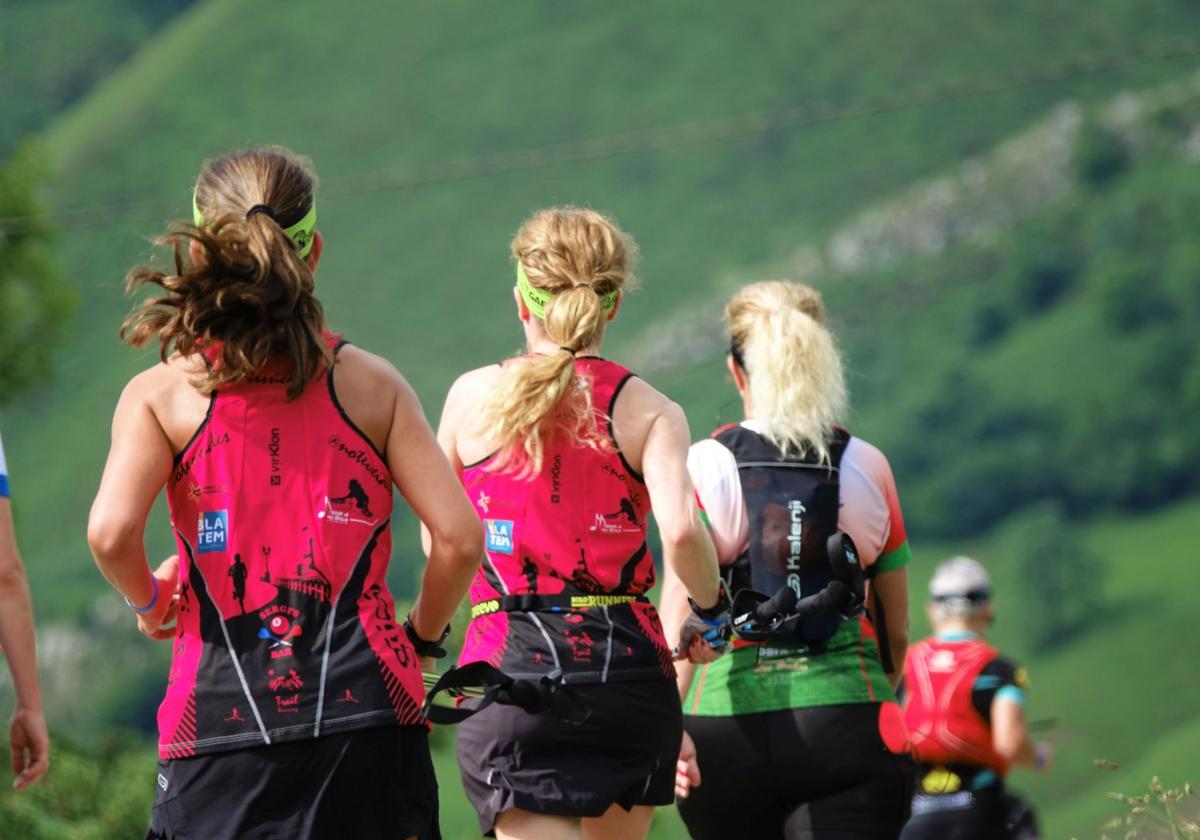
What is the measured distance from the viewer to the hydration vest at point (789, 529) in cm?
429

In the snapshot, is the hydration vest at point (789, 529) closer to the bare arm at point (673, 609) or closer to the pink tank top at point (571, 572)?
the bare arm at point (673, 609)

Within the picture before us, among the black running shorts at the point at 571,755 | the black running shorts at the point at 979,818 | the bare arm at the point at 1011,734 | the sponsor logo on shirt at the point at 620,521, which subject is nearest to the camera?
the black running shorts at the point at 571,755

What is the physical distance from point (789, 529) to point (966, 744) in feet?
2.13

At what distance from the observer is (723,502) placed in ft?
14.4

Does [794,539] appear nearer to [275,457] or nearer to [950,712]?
[950,712]

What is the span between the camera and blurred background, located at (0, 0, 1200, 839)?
47750mm

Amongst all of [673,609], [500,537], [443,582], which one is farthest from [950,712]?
[443,582]

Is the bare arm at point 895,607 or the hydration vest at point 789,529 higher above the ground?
the hydration vest at point 789,529

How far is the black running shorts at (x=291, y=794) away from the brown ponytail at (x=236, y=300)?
0.61m

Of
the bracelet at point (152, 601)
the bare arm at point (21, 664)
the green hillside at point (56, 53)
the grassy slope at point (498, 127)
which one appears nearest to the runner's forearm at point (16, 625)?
the bare arm at point (21, 664)

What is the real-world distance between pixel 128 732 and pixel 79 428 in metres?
37.3

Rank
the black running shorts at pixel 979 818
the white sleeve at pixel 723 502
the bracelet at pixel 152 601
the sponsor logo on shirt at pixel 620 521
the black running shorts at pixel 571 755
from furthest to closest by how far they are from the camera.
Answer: the white sleeve at pixel 723 502
the black running shorts at pixel 979 818
the sponsor logo on shirt at pixel 620 521
the black running shorts at pixel 571 755
the bracelet at pixel 152 601

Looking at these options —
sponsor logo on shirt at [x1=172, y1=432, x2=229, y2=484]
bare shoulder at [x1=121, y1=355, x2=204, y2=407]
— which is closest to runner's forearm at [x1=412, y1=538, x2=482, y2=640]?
sponsor logo on shirt at [x1=172, y1=432, x2=229, y2=484]

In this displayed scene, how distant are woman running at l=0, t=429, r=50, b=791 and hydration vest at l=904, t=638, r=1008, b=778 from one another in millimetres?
2004
